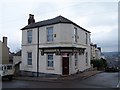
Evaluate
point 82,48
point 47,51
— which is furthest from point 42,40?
point 82,48

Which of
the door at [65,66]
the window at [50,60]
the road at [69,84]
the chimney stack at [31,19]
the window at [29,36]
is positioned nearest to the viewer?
the road at [69,84]

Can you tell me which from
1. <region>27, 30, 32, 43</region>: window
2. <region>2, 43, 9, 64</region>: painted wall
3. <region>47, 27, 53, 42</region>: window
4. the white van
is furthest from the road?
<region>2, 43, 9, 64</region>: painted wall

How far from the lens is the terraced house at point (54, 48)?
26172 mm

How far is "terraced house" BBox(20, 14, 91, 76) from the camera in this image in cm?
2617

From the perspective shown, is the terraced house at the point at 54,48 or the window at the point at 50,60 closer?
the terraced house at the point at 54,48

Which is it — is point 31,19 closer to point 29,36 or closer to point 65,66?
point 29,36

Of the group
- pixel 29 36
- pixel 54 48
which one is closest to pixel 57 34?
pixel 54 48

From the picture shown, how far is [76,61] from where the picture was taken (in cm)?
2855

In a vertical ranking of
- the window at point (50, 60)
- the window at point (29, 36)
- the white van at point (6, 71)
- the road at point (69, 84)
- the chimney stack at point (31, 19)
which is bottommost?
the road at point (69, 84)

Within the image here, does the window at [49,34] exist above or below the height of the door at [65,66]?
above

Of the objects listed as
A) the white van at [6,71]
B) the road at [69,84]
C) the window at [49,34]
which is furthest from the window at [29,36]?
the road at [69,84]

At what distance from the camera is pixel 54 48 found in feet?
86.9

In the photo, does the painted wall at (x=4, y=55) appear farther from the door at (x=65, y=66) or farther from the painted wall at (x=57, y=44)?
the door at (x=65, y=66)

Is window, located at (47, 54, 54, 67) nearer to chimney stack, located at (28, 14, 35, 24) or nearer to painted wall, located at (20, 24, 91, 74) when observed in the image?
painted wall, located at (20, 24, 91, 74)
